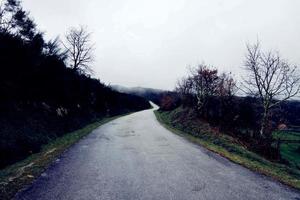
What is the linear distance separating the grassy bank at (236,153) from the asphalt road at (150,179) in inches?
26.2

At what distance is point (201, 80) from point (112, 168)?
2254cm

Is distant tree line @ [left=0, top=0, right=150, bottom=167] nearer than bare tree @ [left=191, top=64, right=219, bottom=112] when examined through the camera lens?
Yes

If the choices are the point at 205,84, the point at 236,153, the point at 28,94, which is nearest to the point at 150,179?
the point at 236,153

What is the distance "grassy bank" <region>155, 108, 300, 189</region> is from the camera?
8.40 metres

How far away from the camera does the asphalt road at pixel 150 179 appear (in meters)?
6.02

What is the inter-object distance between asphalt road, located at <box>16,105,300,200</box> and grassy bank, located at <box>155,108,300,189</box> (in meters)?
0.67

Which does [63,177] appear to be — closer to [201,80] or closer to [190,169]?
[190,169]

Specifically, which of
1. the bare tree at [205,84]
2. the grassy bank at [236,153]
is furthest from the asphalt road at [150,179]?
the bare tree at [205,84]

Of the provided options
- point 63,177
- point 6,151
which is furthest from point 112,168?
point 6,151

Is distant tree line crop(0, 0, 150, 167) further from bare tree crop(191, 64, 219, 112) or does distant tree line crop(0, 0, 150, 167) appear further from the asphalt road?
bare tree crop(191, 64, 219, 112)

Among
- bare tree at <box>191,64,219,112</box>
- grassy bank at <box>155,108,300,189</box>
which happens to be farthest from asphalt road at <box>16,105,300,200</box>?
bare tree at <box>191,64,219,112</box>

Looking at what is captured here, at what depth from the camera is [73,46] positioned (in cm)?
4256

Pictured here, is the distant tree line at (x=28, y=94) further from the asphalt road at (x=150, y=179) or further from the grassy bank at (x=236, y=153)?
the grassy bank at (x=236, y=153)

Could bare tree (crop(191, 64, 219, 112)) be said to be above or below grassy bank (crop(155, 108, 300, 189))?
above
